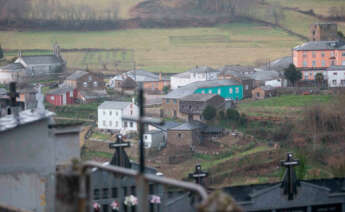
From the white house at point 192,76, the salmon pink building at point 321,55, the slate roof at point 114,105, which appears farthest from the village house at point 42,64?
the salmon pink building at point 321,55

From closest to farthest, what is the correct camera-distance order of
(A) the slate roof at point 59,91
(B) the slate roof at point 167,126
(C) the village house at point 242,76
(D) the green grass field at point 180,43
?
(B) the slate roof at point 167,126
(A) the slate roof at point 59,91
(C) the village house at point 242,76
(D) the green grass field at point 180,43

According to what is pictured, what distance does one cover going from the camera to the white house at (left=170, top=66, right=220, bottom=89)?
26.8 meters

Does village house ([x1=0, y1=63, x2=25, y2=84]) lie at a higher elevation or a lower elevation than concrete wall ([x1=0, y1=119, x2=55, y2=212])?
higher

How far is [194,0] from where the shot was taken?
1538 inches

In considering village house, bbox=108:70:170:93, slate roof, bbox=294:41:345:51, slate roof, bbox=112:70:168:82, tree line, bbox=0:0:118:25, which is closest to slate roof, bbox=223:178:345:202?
village house, bbox=108:70:170:93

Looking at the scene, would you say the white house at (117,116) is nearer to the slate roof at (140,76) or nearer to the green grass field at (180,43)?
the slate roof at (140,76)

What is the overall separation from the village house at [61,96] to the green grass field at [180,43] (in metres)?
7.34

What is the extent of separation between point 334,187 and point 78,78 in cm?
2096

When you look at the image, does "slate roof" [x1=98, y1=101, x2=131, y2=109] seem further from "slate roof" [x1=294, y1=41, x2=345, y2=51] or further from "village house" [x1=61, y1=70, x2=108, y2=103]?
"slate roof" [x1=294, y1=41, x2=345, y2=51]

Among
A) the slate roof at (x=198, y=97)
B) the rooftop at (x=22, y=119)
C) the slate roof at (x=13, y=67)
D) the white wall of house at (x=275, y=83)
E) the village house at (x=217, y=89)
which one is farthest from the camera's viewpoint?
the slate roof at (x=13, y=67)

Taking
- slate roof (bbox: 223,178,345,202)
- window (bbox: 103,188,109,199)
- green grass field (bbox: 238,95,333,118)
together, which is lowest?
green grass field (bbox: 238,95,333,118)

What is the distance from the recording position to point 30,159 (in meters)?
3.10

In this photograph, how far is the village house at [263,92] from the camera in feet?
74.0

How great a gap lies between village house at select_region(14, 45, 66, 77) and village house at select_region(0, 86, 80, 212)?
79.8 ft
